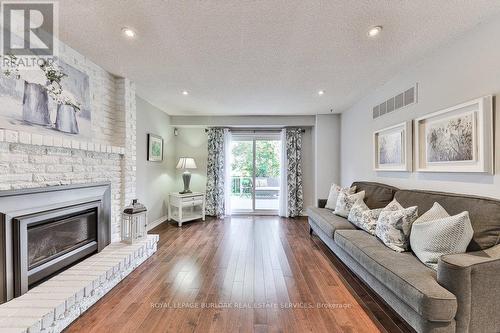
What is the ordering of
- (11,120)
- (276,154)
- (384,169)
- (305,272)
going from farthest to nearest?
(276,154) → (384,169) → (305,272) → (11,120)

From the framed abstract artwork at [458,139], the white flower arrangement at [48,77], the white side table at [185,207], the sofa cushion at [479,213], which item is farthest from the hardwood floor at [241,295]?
the white flower arrangement at [48,77]

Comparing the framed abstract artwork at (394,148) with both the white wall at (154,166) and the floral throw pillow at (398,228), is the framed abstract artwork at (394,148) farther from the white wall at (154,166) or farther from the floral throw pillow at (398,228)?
the white wall at (154,166)

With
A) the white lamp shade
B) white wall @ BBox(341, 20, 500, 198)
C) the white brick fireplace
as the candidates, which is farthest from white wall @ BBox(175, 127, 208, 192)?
white wall @ BBox(341, 20, 500, 198)

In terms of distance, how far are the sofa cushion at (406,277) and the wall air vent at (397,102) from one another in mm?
1735

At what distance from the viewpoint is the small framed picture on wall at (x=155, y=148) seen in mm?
4422

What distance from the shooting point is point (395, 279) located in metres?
1.70

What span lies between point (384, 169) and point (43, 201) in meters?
4.01

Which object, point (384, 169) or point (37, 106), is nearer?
point (37, 106)

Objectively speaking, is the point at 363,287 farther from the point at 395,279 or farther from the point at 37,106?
the point at 37,106

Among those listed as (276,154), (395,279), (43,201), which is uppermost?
(276,154)

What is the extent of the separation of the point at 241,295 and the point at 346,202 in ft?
6.83

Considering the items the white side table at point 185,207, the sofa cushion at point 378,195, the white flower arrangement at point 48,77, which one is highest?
the white flower arrangement at point 48,77

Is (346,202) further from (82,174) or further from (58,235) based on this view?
(58,235)

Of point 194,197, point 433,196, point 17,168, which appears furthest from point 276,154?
point 17,168
